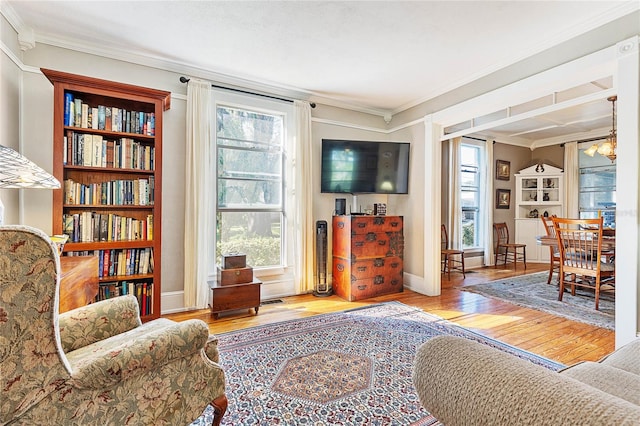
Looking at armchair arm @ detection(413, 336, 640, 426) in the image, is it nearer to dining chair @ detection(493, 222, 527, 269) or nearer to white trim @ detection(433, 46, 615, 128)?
white trim @ detection(433, 46, 615, 128)

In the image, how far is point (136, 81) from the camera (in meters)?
3.06

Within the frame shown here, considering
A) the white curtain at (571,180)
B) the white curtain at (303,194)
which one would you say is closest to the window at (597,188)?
the white curtain at (571,180)

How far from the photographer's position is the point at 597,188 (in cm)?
575

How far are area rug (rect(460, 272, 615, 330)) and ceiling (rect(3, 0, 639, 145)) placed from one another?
263 centimetres

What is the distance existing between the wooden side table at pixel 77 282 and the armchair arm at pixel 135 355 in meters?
0.48

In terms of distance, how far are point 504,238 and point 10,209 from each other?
7.36 m

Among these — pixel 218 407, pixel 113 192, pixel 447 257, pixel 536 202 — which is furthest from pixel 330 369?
pixel 536 202

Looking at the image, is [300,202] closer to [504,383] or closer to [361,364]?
[361,364]

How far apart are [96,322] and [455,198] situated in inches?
211

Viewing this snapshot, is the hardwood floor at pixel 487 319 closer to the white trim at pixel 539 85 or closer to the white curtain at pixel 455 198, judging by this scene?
the white curtain at pixel 455 198

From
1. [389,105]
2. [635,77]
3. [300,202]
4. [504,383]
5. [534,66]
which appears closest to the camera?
[504,383]

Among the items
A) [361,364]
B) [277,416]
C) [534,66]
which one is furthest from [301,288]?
[534,66]

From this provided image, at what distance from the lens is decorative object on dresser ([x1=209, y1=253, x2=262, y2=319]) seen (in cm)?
306

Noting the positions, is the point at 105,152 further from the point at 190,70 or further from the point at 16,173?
the point at 190,70
